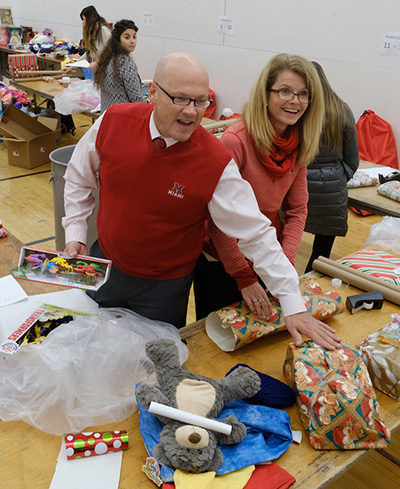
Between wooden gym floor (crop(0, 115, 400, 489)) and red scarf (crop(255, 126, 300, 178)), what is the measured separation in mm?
1421

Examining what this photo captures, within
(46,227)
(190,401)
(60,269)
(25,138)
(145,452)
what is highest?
(60,269)

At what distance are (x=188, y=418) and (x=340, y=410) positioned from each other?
15.4 inches

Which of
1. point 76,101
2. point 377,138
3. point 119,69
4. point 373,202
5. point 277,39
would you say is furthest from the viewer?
point 277,39

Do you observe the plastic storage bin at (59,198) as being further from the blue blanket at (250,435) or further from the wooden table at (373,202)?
the blue blanket at (250,435)

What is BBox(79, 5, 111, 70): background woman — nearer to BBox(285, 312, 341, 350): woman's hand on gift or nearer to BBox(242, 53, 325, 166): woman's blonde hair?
BBox(242, 53, 325, 166): woman's blonde hair

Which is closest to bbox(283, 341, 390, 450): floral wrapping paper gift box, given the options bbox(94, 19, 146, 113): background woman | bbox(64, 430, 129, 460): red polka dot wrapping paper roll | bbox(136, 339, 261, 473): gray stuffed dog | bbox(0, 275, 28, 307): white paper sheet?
bbox(136, 339, 261, 473): gray stuffed dog

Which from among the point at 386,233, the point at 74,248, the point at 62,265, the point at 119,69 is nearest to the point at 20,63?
the point at 119,69

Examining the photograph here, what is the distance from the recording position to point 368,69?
4.70 m

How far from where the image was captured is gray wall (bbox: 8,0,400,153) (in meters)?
4.60

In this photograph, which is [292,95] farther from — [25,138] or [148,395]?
[25,138]

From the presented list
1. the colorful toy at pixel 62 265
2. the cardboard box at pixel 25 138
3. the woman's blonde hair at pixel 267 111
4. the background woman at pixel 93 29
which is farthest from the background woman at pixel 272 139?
the cardboard box at pixel 25 138

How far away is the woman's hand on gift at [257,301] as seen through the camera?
161 centimetres

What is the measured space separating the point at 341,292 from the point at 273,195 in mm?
517

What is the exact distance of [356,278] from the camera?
1.94 metres
